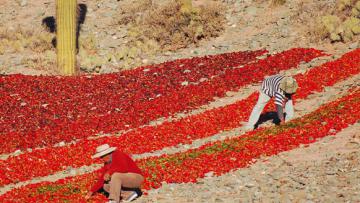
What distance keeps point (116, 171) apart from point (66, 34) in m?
18.7

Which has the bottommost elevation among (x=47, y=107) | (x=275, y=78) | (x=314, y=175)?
(x=47, y=107)

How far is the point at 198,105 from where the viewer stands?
23.3 m

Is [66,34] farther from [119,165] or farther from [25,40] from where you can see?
[119,165]

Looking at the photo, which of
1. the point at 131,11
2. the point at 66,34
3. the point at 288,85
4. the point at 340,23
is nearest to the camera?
the point at 288,85

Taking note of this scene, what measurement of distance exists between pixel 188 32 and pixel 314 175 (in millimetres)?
22548

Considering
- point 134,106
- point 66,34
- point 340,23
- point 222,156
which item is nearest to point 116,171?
point 222,156

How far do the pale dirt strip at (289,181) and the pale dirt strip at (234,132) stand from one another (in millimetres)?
3613

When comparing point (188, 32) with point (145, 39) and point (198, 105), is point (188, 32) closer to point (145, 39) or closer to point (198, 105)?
point (145, 39)

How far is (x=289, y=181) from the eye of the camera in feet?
43.8

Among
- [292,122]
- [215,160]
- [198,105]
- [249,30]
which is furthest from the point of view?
[249,30]

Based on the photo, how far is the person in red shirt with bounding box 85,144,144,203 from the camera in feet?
40.2

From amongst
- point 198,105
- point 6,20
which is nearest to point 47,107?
point 198,105

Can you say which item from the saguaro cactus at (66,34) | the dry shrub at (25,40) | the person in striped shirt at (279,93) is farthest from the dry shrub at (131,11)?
the person in striped shirt at (279,93)

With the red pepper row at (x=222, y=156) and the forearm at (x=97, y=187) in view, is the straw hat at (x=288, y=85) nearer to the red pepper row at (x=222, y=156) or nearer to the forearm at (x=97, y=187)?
the red pepper row at (x=222, y=156)
